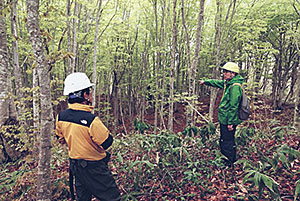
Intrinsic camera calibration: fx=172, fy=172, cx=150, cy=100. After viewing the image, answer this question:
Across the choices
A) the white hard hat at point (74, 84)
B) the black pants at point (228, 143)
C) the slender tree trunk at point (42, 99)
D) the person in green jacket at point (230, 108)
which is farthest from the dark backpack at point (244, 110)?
the slender tree trunk at point (42, 99)

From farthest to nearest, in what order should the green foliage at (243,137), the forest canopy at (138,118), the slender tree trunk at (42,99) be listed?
1. the green foliage at (243,137)
2. the forest canopy at (138,118)
3. the slender tree trunk at (42,99)

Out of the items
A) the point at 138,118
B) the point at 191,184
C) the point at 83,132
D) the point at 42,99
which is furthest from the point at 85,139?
the point at 138,118

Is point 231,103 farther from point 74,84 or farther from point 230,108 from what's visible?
point 74,84

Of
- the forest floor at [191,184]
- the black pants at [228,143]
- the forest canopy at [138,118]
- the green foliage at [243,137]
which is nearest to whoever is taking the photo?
the forest canopy at [138,118]

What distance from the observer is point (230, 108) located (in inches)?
131

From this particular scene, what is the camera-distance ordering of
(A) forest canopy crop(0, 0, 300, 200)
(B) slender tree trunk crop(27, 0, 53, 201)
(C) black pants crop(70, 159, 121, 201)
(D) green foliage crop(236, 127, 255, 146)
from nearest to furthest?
(C) black pants crop(70, 159, 121, 201), (B) slender tree trunk crop(27, 0, 53, 201), (A) forest canopy crop(0, 0, 300, 200), (D) green foliage crop(236, 127, 255, 146)

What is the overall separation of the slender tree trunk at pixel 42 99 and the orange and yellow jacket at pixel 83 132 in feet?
2.20

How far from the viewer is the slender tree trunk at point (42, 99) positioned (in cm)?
258

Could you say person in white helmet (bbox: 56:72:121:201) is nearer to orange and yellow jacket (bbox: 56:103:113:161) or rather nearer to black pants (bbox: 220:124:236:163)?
orange and yellow jacket (bbox: 56:103:113:161)

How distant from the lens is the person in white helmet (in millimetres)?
2127

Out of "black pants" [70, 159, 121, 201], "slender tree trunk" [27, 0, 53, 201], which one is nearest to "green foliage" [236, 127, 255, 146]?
"black pants" [70, 159, 121, 201]

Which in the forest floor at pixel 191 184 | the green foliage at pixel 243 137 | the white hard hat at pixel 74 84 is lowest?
the forest floor at pixel 191 184

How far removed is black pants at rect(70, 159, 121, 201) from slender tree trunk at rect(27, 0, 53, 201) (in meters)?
0.75

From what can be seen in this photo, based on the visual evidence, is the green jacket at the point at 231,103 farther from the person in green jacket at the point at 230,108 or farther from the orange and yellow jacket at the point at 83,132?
the orange and yellow jacket at the point at 83,132
